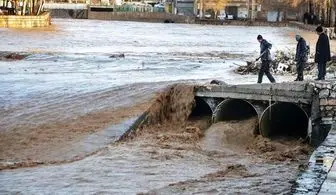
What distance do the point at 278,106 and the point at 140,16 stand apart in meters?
108

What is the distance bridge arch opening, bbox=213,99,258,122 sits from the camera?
791 inches

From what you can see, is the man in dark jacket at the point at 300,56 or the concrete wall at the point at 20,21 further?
the concrete wall at the point at 20,21

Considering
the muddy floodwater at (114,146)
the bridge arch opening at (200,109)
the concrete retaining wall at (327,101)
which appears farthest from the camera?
the bridge arch opening at (200,109)

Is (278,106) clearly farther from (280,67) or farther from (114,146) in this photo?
(280,67)

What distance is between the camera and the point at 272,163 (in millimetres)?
15531

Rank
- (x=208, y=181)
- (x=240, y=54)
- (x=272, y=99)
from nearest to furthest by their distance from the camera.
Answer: (x=208, y=181)
(x=272, y=99)
(x=240, y=54)

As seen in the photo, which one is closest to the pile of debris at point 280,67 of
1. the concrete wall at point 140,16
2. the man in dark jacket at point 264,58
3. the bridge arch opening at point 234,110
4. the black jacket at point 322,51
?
the man in dark jacket at point 264,58

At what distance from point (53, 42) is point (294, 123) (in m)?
33.4

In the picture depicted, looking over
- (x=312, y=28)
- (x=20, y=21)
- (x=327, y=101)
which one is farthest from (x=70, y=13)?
(x=327, y=101)

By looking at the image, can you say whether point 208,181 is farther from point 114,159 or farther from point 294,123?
point 294,123

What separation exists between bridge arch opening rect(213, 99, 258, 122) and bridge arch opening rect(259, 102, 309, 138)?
0.55 m

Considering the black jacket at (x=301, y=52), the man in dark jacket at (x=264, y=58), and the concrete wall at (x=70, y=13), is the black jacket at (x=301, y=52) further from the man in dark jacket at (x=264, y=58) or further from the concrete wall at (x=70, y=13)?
the concrete wall at (x=70, y=13)

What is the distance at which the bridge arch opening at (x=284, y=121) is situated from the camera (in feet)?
62.9

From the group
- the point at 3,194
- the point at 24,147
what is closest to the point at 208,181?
the point at 3,194
